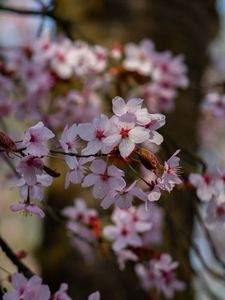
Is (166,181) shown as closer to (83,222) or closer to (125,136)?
(125,136)

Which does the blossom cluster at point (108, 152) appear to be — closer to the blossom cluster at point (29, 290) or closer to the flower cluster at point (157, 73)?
the blossom cluster at point (29, 290)

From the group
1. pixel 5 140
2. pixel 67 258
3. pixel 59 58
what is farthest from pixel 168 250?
pixel 5 140

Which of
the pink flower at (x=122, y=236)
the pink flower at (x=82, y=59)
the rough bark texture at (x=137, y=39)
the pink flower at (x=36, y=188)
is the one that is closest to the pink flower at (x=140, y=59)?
the pink flower at (x=82, y=59)

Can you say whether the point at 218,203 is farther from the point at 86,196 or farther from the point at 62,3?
the point at 62,3

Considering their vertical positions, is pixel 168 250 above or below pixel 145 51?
below

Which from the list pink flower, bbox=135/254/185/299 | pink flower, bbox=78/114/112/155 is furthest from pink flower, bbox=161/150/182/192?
pink flower, bbox=135/254/185/299
